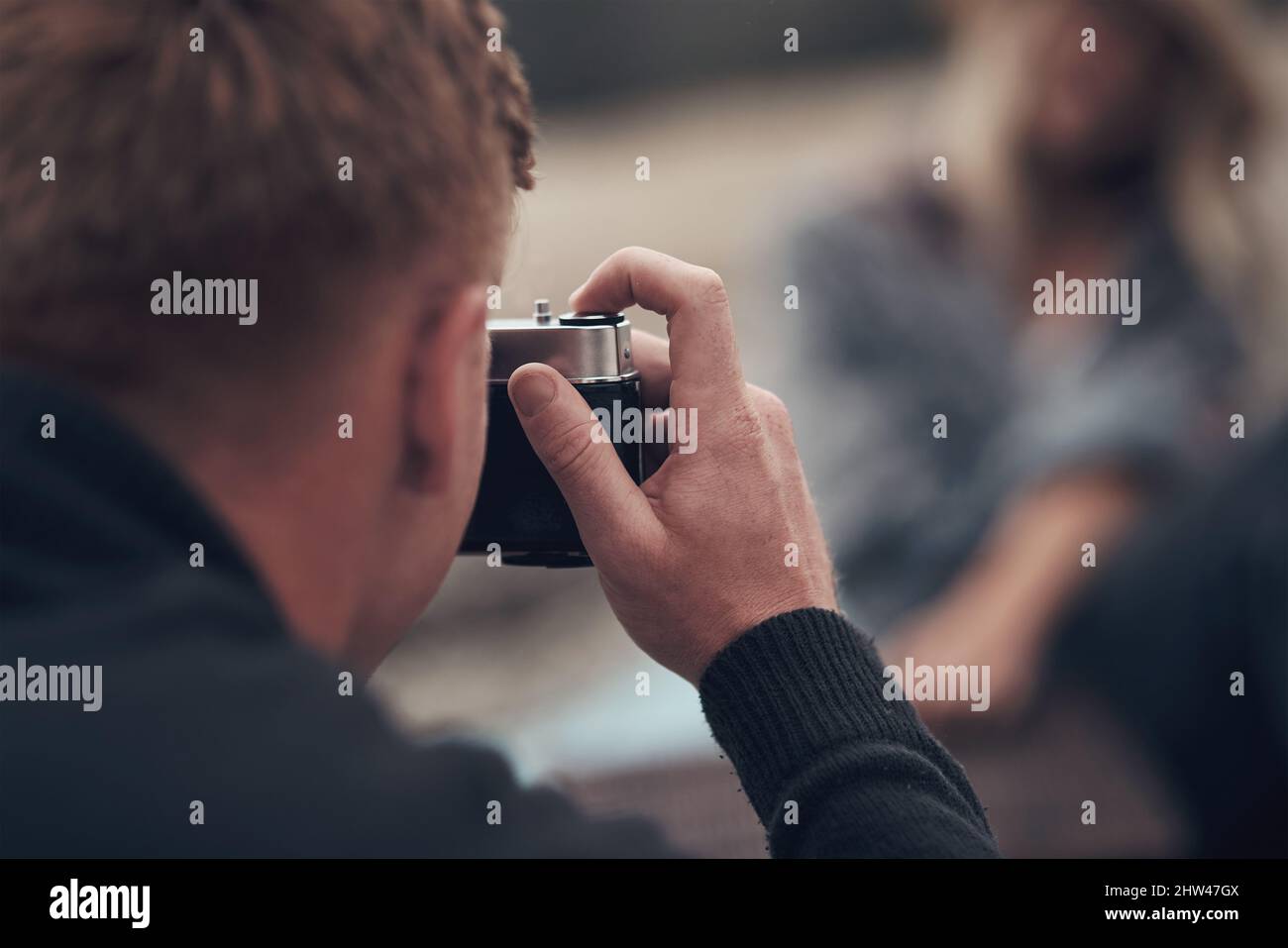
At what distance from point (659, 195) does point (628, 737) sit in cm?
82

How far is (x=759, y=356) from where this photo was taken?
156cm

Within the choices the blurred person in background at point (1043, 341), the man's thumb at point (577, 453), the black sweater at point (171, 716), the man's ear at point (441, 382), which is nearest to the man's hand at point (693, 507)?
the man's thumb at point (577, 453)

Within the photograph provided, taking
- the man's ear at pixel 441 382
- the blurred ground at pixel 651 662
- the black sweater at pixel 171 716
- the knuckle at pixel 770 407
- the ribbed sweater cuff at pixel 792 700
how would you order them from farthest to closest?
1. the blurred ground at pixel 651 662
2. the knuckle at pixel 770 407
3. the ribbed sweater cuff at pixel 792 700
4. the man's ear at pixel 441 382
5. the black sweater at pixel 171 716

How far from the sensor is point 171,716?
37 centimetres

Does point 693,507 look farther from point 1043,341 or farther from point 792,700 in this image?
point 1043,341

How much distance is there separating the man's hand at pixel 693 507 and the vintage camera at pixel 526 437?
0.02 meters

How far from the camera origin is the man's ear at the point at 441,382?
1.58 ft

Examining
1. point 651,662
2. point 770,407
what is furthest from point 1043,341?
point 770,407

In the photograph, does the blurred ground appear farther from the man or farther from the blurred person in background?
the man

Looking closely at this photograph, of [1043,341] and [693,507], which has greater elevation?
[1043,341]

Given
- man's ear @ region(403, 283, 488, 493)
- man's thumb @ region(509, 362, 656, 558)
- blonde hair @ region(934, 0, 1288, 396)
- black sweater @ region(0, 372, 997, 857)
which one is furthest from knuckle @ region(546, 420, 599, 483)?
blonde hair @ region(934, 0, 1288, 396)

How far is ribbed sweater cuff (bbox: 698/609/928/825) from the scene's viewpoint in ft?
1.92

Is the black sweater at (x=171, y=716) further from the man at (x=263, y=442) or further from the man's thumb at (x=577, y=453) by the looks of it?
the man's thumb at (x=577, y=453)

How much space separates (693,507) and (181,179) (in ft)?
1.02
